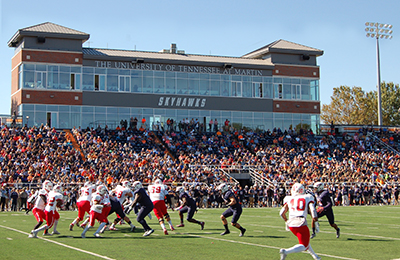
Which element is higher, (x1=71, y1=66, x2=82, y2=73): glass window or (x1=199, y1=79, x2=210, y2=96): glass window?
(x1=71, y1=66, x2=82, y2=73): glass window

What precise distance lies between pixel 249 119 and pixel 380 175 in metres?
13.8

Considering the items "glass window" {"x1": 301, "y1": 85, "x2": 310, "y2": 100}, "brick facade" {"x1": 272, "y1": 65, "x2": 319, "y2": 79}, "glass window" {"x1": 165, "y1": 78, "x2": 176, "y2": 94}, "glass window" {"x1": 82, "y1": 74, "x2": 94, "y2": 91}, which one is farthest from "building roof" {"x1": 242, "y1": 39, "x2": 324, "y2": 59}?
"glass window" {"x1": 82, "y1": 74, "x2": 94, "y2": 91}

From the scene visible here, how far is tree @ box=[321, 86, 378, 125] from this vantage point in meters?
71.9

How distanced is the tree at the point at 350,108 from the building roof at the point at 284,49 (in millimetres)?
22830

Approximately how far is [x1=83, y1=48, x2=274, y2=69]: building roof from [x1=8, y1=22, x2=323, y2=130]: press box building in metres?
0.09

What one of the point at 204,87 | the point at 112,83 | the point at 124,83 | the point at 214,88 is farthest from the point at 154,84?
the point at 214,88

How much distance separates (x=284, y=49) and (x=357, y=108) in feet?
88.1

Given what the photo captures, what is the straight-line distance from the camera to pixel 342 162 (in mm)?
42156

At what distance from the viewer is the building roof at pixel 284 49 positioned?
5012cm

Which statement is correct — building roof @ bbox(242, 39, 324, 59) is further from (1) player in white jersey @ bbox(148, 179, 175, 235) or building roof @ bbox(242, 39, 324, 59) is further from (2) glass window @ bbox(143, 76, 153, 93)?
(1) player in white jersey @ bbox(148, 179, 175, 235)

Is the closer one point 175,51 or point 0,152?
point 0,152

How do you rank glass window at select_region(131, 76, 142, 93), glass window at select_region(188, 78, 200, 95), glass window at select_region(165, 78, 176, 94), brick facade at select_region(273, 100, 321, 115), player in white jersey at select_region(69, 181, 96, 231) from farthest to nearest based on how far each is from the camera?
1. brick facade at select_region(273, 100, 321, 115)
2. glass window at select_region(188, 78, 200, 95)
3. glass window at select_region(165, 78, 176, 94)
4. glass window at select_region(131, 76, 142, 93)
5. player in white jersey at select_region(69, 181, 96, 231)

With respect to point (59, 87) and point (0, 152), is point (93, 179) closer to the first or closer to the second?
point (0, 152)

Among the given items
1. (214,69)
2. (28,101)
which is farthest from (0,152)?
(214,69)
